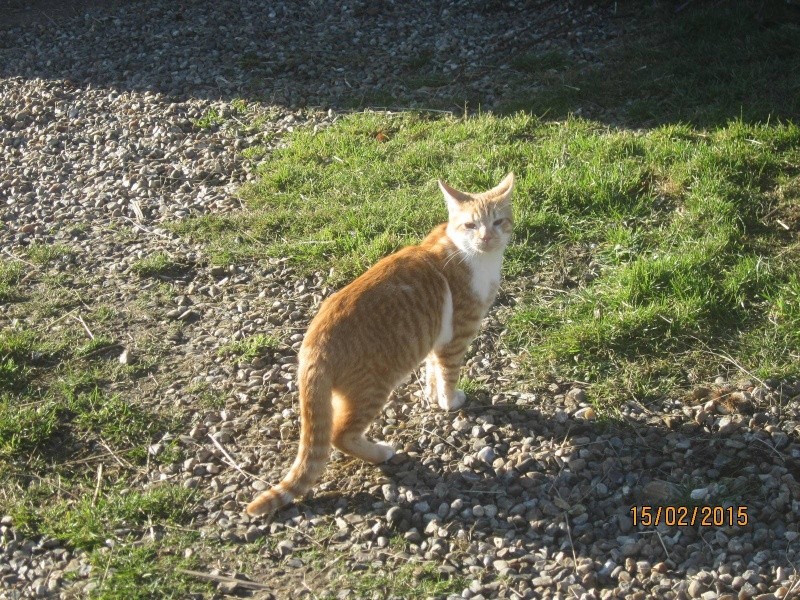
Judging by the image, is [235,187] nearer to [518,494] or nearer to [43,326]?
[43,326]

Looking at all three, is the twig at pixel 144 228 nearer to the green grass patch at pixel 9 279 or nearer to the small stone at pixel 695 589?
the green grass patch at pixel 9 279

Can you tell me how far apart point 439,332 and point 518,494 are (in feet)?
3.12

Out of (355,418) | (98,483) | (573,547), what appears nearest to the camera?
(573,547)

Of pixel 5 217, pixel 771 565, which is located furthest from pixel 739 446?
pixel 5 217

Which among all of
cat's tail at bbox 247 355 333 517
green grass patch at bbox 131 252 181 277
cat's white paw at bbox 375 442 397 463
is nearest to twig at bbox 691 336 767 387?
cat's white paw at bbox 375 442 397 463

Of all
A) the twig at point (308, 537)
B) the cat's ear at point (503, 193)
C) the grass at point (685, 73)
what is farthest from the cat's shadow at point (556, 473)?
the grass at point (685, 73)

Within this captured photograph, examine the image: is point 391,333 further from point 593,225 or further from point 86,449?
point 593,225

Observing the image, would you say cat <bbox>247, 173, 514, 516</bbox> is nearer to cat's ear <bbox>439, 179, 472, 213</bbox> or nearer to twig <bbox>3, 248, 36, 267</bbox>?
cat's ear <bbox>439, 179, 472, 213</bbox>

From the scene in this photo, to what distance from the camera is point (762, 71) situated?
300 inches

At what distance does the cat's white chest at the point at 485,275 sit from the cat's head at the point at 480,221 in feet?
0.16

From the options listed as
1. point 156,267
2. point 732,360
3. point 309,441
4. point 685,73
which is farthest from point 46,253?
point 685,73
